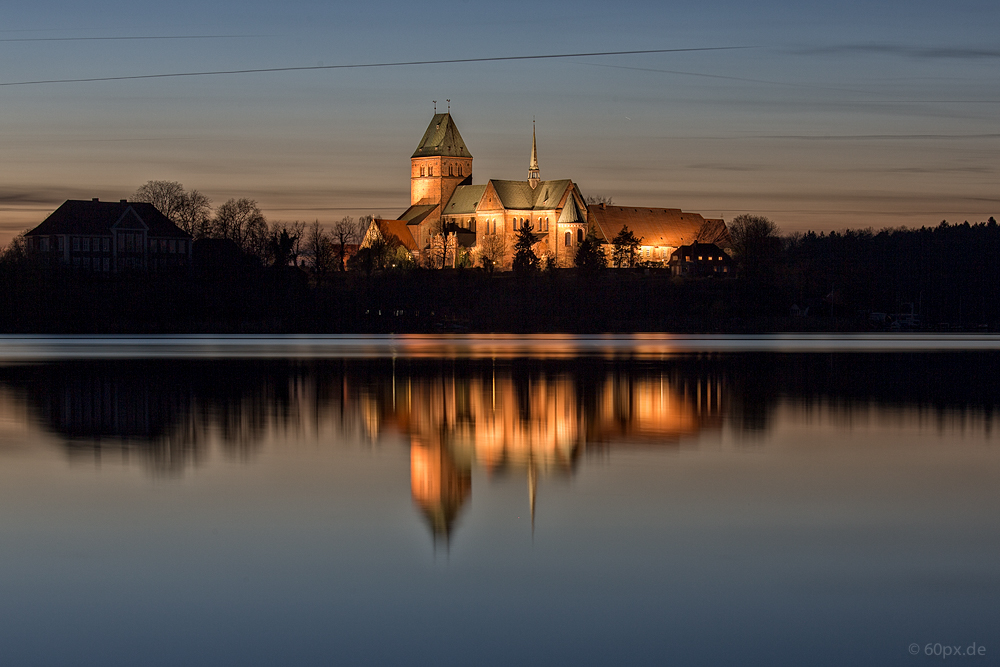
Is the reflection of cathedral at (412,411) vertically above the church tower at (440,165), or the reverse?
the church tower at (440,165)

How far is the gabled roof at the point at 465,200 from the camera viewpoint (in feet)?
473

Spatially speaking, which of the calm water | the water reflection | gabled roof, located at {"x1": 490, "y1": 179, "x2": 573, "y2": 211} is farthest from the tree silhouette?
the calm water

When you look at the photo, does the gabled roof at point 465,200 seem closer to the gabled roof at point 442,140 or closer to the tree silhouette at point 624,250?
the gabled roof at point 442,140

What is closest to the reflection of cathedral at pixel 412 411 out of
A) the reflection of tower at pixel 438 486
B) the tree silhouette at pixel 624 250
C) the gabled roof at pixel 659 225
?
the reflection of tower at pixel 438 486

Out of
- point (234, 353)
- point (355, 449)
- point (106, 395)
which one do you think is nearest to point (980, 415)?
point (355, 449)

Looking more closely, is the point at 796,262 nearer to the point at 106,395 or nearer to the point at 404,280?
the point at 404,280

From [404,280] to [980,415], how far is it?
7390 cm

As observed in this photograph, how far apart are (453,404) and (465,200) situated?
12416 cm

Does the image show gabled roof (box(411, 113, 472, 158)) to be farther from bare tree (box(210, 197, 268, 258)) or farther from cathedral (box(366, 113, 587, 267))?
bare tree (box(210, 197, 268, 258))

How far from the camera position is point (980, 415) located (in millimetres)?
21609

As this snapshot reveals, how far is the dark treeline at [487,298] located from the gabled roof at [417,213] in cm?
3437

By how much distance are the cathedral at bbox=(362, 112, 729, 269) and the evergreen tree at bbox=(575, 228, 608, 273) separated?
34.5ft

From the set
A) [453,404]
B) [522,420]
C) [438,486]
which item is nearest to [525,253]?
[453,404]

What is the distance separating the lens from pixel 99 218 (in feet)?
327
